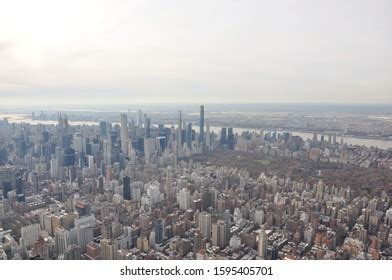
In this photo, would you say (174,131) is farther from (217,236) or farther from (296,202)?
(217,236)

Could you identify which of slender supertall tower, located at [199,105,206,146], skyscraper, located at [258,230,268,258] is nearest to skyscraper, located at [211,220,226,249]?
skyscraper, located at [258,230,268,258]

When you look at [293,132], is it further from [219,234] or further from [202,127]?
[219,234]

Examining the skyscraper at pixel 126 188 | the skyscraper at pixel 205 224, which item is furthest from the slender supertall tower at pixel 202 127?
the skyscraper at pixel 126 188

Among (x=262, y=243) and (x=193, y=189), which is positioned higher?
(x=193, y=189)

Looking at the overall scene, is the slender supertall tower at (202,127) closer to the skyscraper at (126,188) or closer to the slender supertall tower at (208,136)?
the slender supertall tower at (208,136)

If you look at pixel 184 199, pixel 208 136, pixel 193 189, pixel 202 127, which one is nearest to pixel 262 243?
pixel 184 199

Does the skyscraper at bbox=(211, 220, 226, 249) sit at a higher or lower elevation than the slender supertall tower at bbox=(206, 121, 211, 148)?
lower

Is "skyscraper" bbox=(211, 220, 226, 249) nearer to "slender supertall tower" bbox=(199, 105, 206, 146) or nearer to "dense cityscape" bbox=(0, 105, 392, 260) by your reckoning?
"dense cityscape" bbox=(0, 105, 392, 260)

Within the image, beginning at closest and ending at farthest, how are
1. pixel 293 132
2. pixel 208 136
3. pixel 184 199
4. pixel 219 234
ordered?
pixel 219 234 → pixel 184 199 → pixel 293 132 → pixel 208 136

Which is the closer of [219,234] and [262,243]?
[262,243]

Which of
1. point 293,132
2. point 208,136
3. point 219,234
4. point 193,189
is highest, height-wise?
point 293,132
